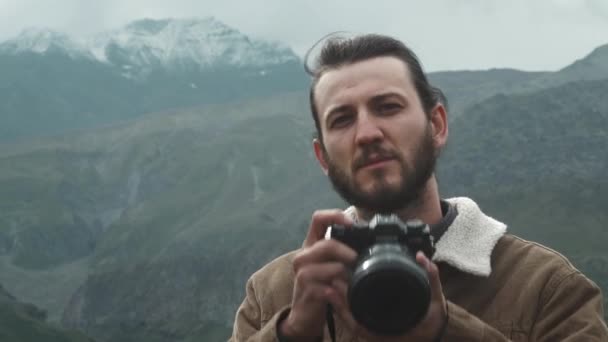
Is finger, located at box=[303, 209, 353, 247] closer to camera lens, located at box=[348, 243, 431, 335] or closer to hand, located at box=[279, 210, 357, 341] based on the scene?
hand, located at box=[279, 210, 357, 341]

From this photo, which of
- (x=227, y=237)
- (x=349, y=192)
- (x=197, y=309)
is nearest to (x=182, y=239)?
(x=227, y=237)

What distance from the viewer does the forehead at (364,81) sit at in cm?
411

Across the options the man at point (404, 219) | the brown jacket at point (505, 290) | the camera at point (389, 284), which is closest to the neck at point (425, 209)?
the man at point (404, 219)

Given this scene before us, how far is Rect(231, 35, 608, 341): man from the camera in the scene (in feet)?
11.5

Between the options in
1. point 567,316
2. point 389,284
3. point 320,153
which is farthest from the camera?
point 320,153

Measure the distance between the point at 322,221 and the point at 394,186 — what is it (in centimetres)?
53

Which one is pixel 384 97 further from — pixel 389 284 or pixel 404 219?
pixel 389 284

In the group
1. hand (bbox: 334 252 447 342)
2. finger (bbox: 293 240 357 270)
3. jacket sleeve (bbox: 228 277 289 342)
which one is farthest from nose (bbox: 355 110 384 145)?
jacket sleeve (bbox: 228 277 289 342)

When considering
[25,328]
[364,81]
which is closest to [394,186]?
[364,81]

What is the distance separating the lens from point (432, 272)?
3186mm

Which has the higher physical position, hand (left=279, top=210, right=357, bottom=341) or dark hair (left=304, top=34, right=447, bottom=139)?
dark hair (left=304, top=34, right=447, bottom=139)

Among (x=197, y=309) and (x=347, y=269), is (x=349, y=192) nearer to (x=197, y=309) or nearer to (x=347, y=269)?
(x=347, y=269)

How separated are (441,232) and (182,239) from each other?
198 m

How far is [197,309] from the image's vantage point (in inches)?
6831
